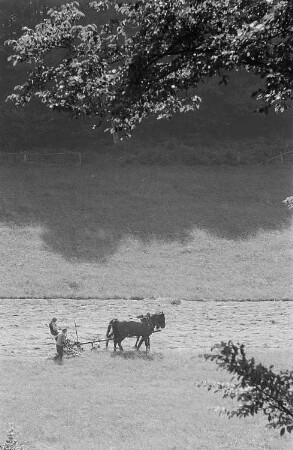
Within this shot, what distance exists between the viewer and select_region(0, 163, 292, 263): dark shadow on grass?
115 feet

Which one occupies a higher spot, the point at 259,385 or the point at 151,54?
the point at 151,54

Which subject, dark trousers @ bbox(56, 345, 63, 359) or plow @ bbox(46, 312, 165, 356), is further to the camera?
plow @ bbox(46, 312, 165, 356)

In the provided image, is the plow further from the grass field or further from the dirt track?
the dirt track

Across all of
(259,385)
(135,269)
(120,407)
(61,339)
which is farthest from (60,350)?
(259,385)

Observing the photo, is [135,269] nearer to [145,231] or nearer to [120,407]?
[145,231]

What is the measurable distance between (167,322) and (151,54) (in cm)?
1743

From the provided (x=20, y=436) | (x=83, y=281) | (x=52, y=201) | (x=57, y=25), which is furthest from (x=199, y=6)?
(x=52, y=201)

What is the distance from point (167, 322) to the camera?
78.1ft

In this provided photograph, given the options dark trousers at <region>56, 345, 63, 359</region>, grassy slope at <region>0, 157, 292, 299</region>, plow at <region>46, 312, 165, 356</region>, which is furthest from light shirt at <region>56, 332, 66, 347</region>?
grassy slope at <region>0, 157, 292, 299</region>

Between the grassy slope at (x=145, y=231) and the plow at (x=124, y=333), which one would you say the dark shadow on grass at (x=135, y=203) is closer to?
the grassy slope at (x=145, y=231)

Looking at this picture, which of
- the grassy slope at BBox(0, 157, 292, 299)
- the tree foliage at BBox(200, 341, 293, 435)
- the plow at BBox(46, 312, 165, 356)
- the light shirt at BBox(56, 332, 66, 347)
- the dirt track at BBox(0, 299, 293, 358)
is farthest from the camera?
the grassy slope at BBox(0, 157, 292, 299)

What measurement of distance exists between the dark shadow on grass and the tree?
2458 centimetres

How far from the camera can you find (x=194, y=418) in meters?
13.7

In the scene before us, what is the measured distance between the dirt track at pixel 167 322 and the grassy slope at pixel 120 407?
2.25 m
